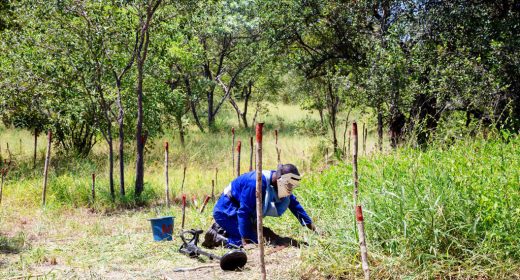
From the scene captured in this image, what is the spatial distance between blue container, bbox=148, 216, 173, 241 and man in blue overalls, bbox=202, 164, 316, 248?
52cm

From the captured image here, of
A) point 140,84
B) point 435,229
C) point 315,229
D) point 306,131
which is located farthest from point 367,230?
point 306,131

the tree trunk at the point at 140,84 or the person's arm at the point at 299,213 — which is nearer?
the person's arm at the point at 299,213

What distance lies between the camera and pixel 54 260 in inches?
237

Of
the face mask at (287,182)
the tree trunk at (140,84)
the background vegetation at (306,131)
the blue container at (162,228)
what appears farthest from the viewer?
the tree trunk at (140,84)

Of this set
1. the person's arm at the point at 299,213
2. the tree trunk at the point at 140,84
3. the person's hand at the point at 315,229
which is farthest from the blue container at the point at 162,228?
the tree trunk at the point at 140,84

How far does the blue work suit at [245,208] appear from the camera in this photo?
6168 millimetres

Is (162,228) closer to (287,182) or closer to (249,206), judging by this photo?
(249,206)

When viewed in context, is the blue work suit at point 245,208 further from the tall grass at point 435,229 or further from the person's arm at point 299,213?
the tall grass at point 435,229

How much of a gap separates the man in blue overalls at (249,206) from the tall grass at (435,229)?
1.80ft

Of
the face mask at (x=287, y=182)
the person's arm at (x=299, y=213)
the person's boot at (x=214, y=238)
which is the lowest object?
the person's boot at (x=214, y=238)

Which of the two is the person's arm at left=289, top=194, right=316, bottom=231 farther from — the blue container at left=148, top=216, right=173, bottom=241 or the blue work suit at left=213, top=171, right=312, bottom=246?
the blue container at left=148, top=216, right=173, bottom=241

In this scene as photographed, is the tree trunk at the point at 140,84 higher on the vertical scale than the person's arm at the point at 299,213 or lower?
higher

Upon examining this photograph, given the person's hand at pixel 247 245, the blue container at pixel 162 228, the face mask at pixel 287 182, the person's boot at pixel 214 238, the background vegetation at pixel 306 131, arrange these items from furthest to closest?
the blue container at pixel 162 228 → the person's boot at pixel 214 238 → the person's hand at pixel 247 245 → the face mask at pixel 287 182 → the background vegetation at pixel 306 131

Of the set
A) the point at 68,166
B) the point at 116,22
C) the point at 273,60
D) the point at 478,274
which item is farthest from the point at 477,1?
the point at 68,166
